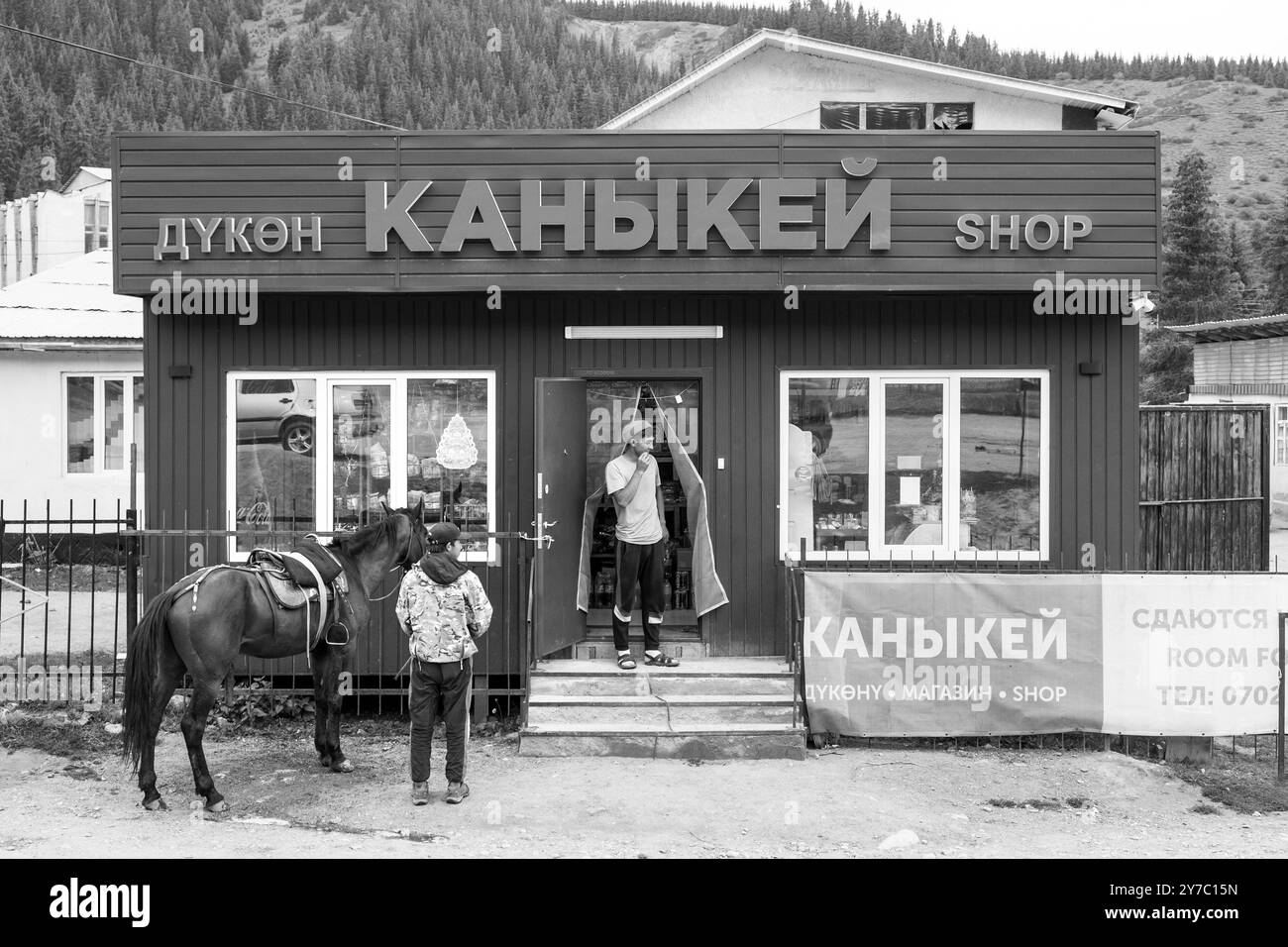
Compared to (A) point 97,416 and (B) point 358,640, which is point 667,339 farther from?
(A) point 97,416

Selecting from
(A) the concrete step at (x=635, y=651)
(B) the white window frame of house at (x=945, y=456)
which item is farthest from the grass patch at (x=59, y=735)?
(B) the white window frame of house at (x=945, y=456)

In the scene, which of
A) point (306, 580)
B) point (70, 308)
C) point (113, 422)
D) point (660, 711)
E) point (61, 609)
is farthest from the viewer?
point (70, 308)

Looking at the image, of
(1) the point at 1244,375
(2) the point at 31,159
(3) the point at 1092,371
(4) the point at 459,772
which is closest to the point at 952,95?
(3) the point at 1092,371

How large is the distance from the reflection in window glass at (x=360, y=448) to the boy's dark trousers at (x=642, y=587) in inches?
92.1

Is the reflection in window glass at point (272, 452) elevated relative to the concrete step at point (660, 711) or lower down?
elevated

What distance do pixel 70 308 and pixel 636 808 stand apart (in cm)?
1961

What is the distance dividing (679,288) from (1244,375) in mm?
35868

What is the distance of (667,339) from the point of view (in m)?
11.1

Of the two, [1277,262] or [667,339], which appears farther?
[1277,262]

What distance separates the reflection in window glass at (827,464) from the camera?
1124 cm

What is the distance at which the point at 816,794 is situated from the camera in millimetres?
8703

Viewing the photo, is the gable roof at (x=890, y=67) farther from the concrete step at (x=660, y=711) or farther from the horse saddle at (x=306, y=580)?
the horse saddle at (x=306, y=580)

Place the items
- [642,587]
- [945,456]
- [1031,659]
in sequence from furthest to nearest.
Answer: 1. [945,456]
2. [642,587]
3. [1031,659]

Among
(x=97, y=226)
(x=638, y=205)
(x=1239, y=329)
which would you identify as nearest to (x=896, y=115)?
(x=638, y=205)
